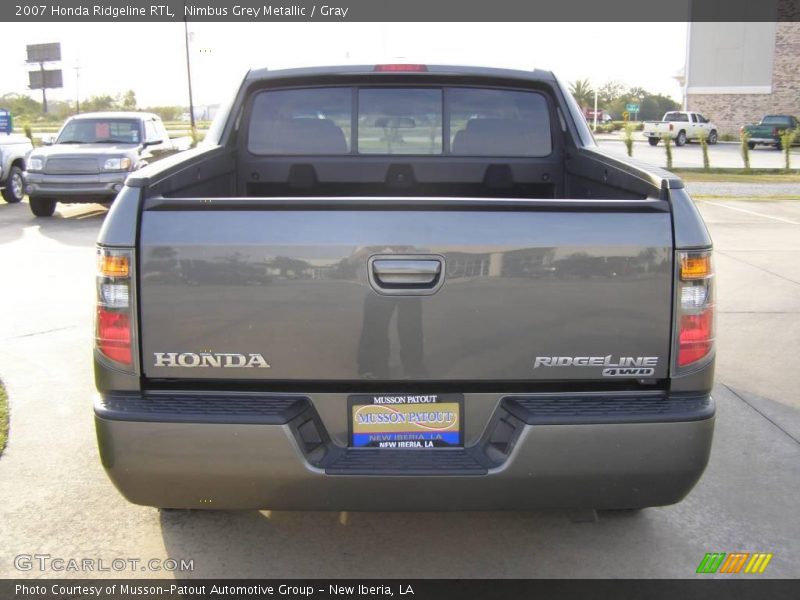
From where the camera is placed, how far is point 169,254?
279 centimetres

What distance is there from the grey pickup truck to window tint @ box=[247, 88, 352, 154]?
186cm

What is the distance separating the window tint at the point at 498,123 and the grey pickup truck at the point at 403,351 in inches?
75.3

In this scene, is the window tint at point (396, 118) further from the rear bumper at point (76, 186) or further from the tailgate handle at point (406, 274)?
the rear bumper at point (76, 186)

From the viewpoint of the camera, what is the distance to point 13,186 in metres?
17.4

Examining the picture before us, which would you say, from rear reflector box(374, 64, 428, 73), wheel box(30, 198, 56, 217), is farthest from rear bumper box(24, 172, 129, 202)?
rear reflector box(374, 64, 428, 73)

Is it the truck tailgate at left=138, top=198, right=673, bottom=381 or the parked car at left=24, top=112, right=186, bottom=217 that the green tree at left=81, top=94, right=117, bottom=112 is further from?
the truck tailgate at left=138, top=198, right=673, bottom=381

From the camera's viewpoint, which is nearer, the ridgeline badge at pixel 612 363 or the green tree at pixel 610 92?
the ridgeline badge at pixel 612 363

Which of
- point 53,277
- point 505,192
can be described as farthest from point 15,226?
point 505,192

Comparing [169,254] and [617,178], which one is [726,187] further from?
[169,254]

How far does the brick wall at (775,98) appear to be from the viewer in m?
47.8

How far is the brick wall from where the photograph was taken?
157 feet

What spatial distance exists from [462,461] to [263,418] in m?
0.72

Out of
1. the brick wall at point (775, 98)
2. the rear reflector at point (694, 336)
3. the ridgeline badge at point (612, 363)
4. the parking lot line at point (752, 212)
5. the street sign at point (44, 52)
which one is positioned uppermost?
the street sign at point (44, 52)

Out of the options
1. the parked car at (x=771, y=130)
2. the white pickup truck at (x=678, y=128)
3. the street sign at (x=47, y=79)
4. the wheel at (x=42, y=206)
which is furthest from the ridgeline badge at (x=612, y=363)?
the street sign at (x=47, y=79)
